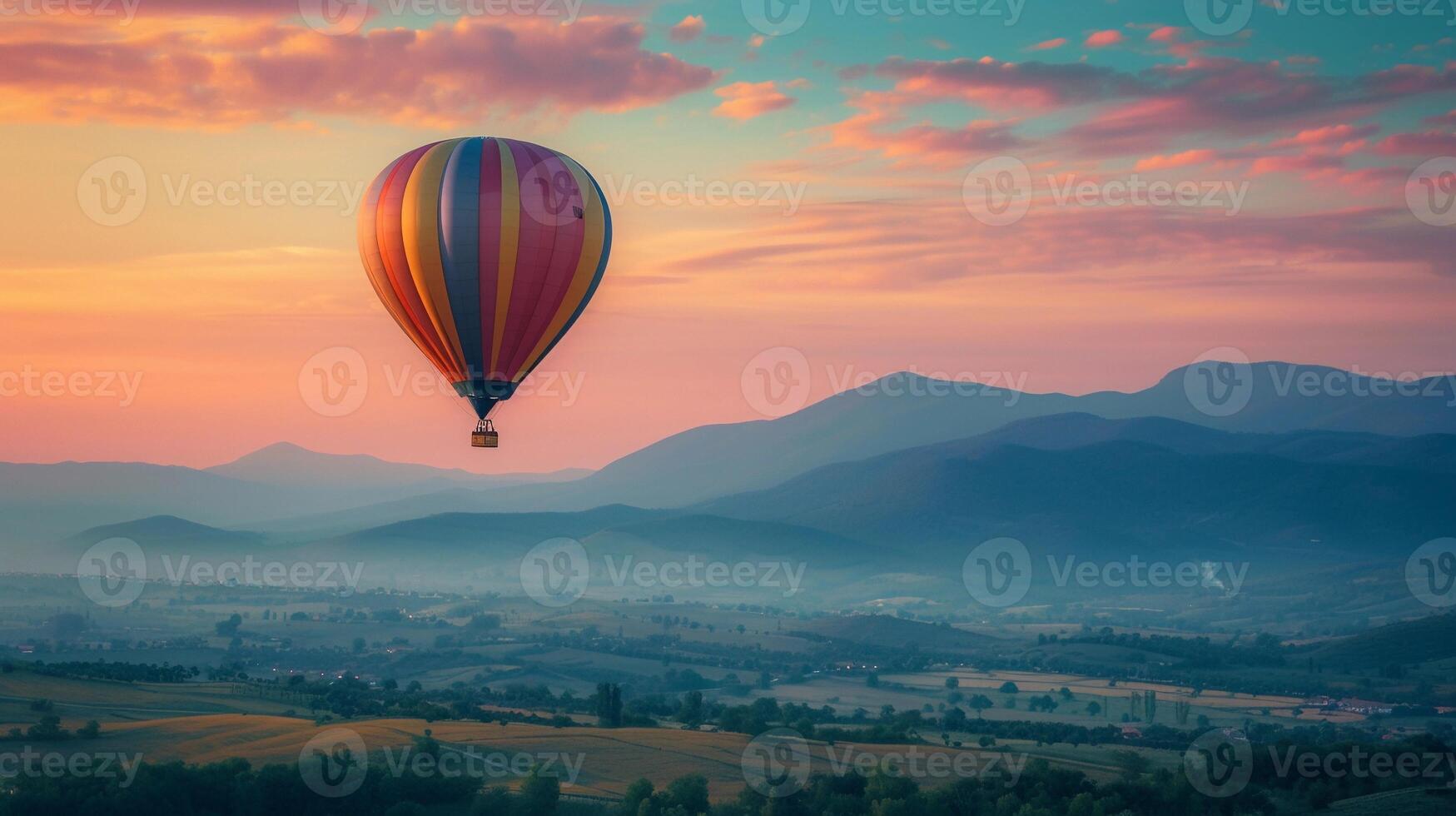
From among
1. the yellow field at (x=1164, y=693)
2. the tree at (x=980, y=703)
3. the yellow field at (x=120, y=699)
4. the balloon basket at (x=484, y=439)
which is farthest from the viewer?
the yellow field at (x=1164, y=693)

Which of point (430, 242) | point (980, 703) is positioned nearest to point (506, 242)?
point (430, 242)

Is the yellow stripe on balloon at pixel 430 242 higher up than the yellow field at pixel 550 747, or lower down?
higher up

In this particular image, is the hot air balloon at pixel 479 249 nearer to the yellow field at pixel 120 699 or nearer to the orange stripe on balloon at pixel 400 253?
the orange stripe on balloon at pixel 400 253

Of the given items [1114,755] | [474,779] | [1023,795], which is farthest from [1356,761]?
[474,779]

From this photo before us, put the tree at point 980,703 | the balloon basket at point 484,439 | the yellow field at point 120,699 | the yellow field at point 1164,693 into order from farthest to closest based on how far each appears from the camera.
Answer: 1. the yellow field at point 1164,693
2. the tree at point 980,703
3. the yellow field at point 120,699
4. the balloon basket at point 484,439

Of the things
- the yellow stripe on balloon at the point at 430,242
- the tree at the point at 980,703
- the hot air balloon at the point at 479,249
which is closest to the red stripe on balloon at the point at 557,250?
the hot air balloon at the point at 479,249

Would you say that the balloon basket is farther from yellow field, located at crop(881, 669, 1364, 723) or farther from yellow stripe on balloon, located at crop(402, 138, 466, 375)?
yellow field, located at crop(881, 669, 1364, 723)

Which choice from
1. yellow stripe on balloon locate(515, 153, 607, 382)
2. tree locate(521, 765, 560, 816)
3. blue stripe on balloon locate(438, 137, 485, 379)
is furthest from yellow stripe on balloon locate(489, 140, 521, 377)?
tree locate(521, 765, 560, 816)
